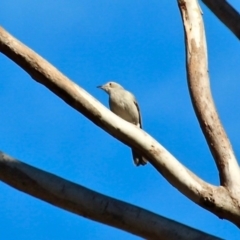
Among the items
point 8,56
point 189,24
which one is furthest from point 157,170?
point 189,24

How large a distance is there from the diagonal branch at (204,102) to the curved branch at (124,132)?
0.61ft

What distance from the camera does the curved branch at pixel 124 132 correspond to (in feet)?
13.4

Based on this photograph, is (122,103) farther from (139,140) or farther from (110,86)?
(139,140)

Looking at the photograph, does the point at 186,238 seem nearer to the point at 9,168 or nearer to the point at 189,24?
the point at 9,168

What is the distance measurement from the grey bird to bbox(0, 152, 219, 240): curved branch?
15.4 ft

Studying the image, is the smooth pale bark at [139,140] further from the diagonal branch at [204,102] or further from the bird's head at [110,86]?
the bird's head at [110,86]

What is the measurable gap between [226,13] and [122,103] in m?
3.16

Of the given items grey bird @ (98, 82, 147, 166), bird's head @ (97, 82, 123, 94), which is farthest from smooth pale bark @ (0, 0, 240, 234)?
bird's head @ (97, 82, 123, 94)

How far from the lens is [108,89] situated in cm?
978

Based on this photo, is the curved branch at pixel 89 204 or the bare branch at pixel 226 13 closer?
the curved branch at pixel 89 204

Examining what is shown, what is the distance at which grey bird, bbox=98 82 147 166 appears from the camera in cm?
884

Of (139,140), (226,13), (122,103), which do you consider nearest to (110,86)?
(122,103)

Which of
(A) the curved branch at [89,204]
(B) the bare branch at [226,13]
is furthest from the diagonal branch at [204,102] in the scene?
(A) the curved branch at [89,204]

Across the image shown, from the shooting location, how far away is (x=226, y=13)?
6254mm
